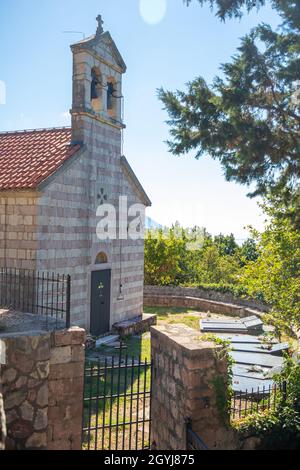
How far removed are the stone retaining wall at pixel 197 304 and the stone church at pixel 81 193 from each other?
537 cm

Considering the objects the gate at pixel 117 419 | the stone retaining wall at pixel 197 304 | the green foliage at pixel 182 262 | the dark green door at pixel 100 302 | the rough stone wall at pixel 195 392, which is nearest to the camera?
the rough stone wall at pixel 195 392

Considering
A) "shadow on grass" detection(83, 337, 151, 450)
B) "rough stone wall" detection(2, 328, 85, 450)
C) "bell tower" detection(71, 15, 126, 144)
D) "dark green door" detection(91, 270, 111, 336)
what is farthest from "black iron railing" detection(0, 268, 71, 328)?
"bell tower" detection(71, 15, 126, 144)

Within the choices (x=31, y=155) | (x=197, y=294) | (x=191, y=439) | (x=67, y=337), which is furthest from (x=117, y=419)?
(x=197, y=294)

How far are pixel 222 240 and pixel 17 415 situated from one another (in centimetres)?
4043

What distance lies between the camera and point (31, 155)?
12992mm

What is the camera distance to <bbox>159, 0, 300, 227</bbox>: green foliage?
6.76 m

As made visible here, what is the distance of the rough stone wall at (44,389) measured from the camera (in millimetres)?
5363

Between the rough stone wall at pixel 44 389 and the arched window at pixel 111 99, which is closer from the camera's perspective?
the rough stone wall at pixel 44 389

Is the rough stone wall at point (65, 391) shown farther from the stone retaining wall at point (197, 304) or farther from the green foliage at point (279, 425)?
the stone retaining wall at point (197, 304)

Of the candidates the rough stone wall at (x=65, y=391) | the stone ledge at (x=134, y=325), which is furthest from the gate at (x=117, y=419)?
the stone ledge at (x=134, y=325)

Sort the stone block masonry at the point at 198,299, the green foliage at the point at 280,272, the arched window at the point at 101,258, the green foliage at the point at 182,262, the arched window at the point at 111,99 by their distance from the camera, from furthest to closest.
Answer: the green foliage at the point at 182,262, the stone block masonry at the point at 198,299, the arched window at the point at 111,99, the arched window at the point at 101,258, the green foliage at the point at 280,272

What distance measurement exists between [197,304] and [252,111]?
14913 millimetres

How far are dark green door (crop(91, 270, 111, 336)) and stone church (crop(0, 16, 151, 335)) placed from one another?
3 cm

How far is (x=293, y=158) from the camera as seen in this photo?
7223 mm
